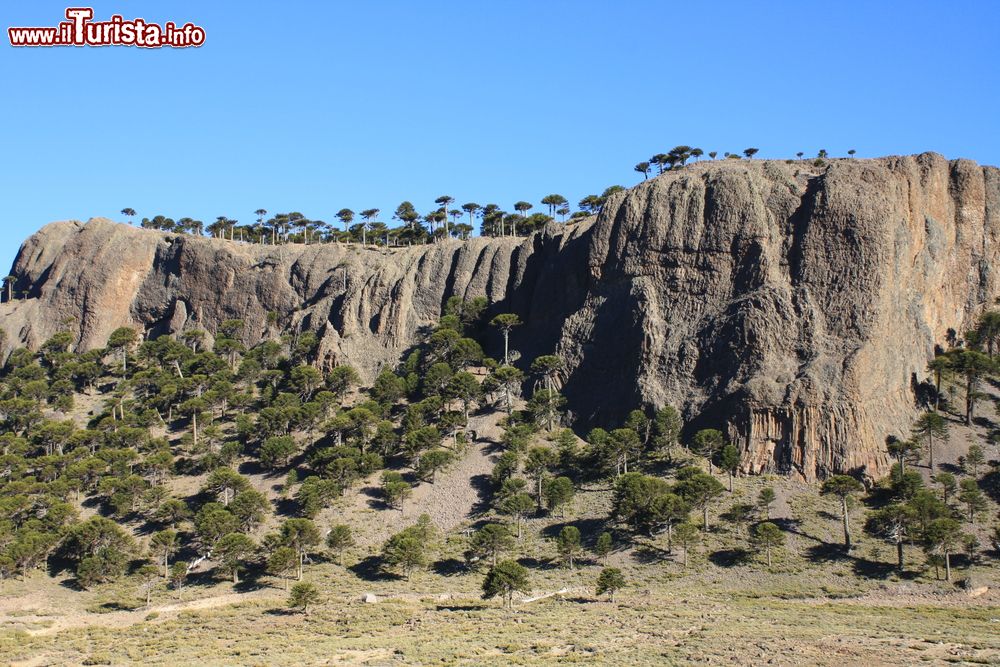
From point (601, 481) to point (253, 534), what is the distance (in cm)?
3347

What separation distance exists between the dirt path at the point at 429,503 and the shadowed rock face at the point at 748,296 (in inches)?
540

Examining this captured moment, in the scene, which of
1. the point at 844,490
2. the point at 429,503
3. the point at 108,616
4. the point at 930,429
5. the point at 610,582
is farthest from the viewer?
the point at 429,503

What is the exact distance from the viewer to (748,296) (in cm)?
9975

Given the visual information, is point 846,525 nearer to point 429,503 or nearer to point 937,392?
point 937,392

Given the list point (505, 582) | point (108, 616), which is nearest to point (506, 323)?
point (505, 582)

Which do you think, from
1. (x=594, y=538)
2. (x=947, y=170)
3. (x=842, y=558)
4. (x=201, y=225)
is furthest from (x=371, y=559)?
(x=201, y=225)

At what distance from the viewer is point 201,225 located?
174 m

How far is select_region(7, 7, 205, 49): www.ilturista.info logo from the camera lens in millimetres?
66812

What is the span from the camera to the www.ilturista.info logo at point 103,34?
66.8 meters

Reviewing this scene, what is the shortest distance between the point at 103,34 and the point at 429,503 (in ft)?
164

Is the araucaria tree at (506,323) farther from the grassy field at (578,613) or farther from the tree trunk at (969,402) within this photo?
the tree trunk at (969,402)

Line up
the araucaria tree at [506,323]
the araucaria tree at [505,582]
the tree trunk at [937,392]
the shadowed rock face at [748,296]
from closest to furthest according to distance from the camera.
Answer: the araucaria tree at [505,582]
the shadowed rock face at [748,296]
the tree trunk at [937,392]
the araucaria tree at [506,323]

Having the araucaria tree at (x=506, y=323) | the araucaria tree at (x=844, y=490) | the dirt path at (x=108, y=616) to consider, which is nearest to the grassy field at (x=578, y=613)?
the dirt path at (x=108, y=616)

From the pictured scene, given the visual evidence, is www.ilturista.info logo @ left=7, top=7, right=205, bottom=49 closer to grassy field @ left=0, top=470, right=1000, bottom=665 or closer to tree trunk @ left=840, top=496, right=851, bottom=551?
grassy field @ left=0, top=470, right=1000, bottom=665
